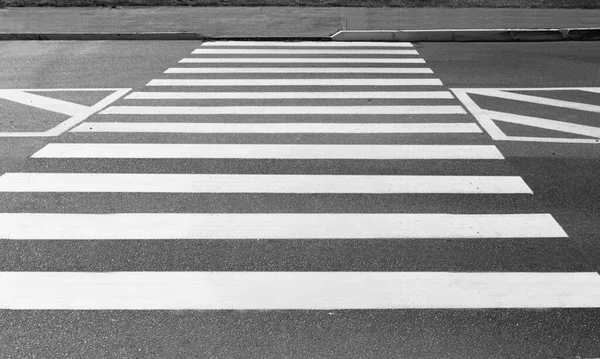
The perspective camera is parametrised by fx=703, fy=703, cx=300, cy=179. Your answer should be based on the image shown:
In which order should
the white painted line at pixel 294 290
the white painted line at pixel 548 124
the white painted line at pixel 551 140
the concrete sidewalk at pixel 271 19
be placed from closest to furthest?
the white painted line at pixel 294 290, the white painted line at pixel 551 140, the white painted line at pixel 548 124, the concrete sidewalk at pixel 271 19

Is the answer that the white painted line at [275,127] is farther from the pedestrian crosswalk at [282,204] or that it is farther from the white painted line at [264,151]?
the white painted line at [264,151]

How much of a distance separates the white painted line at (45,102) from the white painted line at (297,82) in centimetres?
169

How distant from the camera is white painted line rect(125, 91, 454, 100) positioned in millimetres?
10852

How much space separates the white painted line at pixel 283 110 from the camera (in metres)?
9.94

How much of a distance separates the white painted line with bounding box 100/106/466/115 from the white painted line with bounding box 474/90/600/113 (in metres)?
1.11

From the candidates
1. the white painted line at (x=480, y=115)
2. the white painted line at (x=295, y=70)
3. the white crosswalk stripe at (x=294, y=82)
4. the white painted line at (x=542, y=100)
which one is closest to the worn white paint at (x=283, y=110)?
the white painted line at (x=480, y=115)

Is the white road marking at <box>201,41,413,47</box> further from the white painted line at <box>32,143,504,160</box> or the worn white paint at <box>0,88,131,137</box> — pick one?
the white painted line at <box>32,143,504,160</box>

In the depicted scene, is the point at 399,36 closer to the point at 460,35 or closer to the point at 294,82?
the point at 460,35

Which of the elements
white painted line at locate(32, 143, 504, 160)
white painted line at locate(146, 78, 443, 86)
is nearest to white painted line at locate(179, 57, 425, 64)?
white painted line at locate(146, 78, 443, 86)

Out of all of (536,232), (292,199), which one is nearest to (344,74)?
(292,199)

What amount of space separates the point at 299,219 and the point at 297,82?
5.98 m

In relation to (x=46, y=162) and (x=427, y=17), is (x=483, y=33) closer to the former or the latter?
(x=427, y=17)

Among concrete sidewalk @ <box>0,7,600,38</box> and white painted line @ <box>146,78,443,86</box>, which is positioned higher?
concrete sidewalk @ <box>0,7,600,38</box>

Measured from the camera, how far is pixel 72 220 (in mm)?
6246
